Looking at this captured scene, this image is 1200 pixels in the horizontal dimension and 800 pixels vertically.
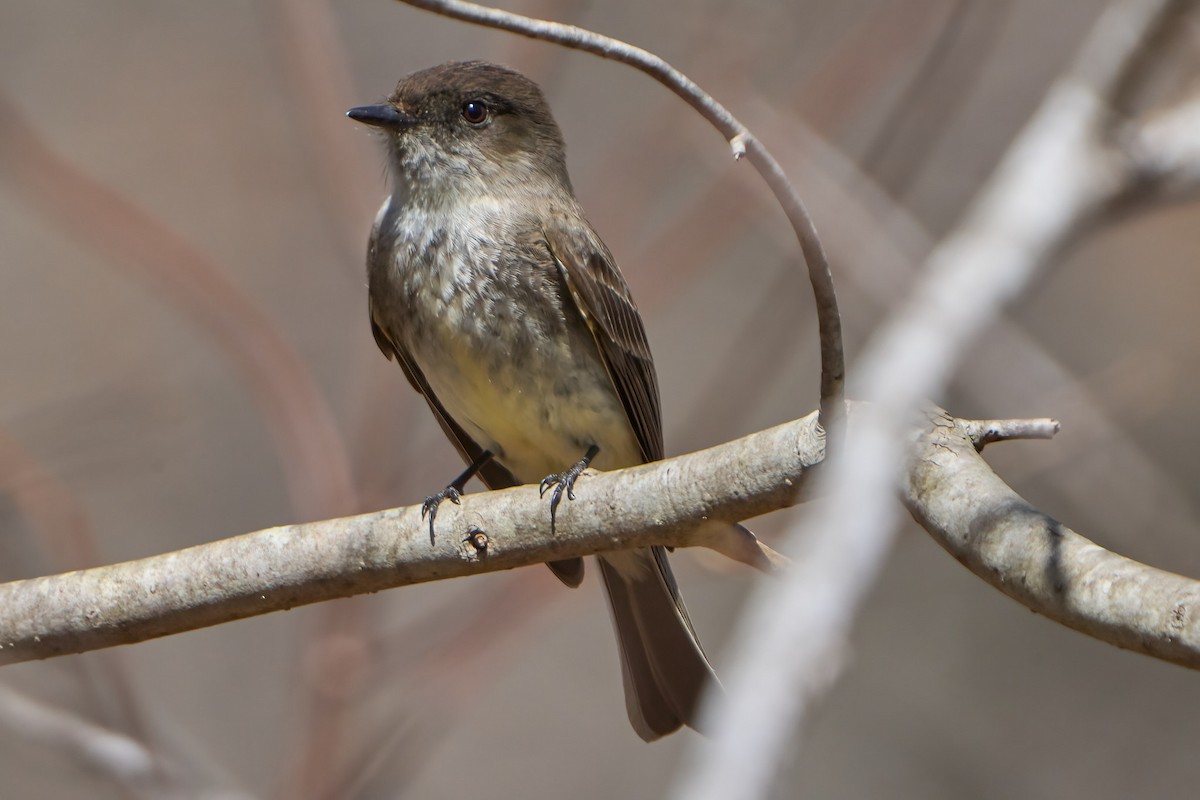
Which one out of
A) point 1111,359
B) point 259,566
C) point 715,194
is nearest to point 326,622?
point 259,566

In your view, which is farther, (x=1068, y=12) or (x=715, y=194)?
(x=1068, y=12)

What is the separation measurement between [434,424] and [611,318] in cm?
215

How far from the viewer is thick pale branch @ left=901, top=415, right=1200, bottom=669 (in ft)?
5.50

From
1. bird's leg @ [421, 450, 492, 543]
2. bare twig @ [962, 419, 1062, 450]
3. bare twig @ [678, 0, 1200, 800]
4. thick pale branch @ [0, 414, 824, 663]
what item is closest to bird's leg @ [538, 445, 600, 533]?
thick pale branch @ [0, 414, 824, 663]

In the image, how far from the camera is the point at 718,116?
1957 millimetres

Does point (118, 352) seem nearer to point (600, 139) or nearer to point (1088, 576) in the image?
point (600, 139)

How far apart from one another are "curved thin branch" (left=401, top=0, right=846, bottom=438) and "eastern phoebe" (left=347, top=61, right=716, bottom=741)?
47.6 inches

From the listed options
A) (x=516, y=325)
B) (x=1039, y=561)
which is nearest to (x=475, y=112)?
(x=516, y=325)

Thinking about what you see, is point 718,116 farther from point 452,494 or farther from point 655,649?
point 655,649

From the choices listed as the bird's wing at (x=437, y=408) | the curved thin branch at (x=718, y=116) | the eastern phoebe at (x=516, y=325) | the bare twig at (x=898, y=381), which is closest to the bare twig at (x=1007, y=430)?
the bare twig at (x=898, y=381)

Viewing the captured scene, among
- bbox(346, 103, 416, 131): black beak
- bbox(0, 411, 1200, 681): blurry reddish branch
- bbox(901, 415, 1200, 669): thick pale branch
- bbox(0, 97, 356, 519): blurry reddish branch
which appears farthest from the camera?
bbox(0, 97, 356, 519): blurry reddish branch

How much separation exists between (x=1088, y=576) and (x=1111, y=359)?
4.21m

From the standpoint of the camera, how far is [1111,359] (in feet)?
18.9

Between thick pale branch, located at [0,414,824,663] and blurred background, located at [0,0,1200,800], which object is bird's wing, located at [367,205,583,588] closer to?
blurred background, located at [0,0,1200,800]
